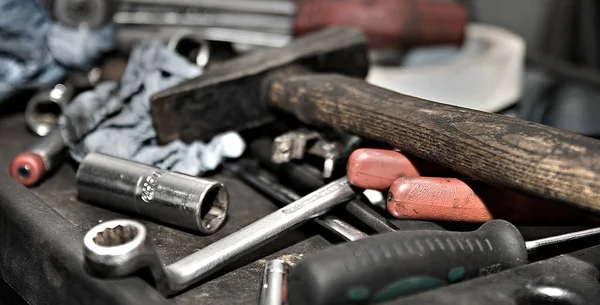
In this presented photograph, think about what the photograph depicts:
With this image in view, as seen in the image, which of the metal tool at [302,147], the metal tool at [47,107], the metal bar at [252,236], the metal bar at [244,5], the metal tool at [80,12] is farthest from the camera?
the metal bar at [244,5]

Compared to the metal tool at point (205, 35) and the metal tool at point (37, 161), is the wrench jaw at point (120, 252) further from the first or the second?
the metal tool at point (205, 35)

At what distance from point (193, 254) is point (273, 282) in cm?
10

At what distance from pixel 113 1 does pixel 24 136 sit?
36 cm

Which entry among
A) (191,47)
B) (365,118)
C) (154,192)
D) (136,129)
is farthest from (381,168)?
(191,47)

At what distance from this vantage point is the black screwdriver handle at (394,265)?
1.82ft

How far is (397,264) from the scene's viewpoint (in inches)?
22.7

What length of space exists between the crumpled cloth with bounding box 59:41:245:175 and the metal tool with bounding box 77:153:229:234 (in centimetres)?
9

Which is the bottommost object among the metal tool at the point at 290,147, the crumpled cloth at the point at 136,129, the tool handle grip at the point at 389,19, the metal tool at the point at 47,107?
the metal tool at the point at 47,107

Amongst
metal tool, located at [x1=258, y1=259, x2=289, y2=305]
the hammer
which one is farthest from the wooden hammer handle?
metal tool, located at [x1=258, y1=259, x2=289, y2=305]

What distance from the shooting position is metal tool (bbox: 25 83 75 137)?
3.68 ft

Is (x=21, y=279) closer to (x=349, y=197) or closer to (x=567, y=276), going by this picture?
(x=349, y=197)

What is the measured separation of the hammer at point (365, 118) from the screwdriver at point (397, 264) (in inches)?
2.9

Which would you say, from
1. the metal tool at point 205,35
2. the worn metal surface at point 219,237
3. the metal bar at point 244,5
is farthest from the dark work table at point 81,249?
the metal bar at point 244,5

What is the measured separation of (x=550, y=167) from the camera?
0.62 meters
